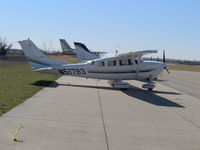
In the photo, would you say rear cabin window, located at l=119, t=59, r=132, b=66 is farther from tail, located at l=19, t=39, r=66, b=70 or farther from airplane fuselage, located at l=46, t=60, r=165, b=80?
tail, located at l=19, t=39, r=66, b=70

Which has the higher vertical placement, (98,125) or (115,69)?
(115,69)

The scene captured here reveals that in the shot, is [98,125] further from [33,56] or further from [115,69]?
[33,56]

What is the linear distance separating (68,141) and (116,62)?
35.7ft

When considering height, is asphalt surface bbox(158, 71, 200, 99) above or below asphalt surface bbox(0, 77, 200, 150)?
below

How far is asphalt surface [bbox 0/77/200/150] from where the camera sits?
19.7ft

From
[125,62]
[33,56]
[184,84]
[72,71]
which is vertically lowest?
[184,84]

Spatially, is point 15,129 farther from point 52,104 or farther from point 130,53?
point 130,53

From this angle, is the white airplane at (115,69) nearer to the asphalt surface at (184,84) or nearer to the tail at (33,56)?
the tail at (33,56)

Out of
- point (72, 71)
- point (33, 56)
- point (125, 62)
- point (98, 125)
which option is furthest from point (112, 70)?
point (98, 125)

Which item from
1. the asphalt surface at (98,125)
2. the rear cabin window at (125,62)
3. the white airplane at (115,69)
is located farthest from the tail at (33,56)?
the asphalt surface at (98,125)

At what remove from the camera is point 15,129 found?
21.8ft

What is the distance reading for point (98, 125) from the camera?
7.68 m

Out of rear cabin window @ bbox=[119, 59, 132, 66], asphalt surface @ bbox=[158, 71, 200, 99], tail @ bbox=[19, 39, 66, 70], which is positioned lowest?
asphalt surface @ bbox=[158, 71, 200, 99]

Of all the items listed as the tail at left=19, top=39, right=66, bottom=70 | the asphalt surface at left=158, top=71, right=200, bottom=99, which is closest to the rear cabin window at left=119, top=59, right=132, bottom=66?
the asphalt surface at left=158, top=71, right=200, bottom=99
